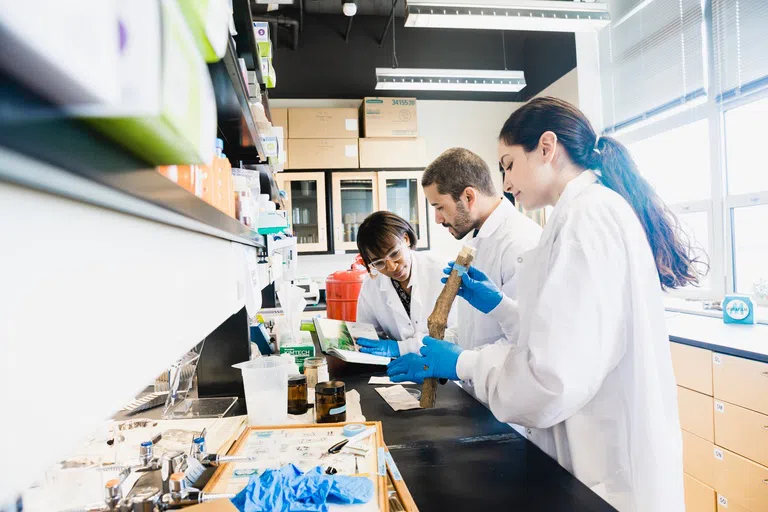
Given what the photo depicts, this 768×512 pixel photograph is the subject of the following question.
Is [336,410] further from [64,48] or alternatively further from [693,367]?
[693,367]

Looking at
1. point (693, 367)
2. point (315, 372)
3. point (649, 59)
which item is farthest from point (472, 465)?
point (649, 59)

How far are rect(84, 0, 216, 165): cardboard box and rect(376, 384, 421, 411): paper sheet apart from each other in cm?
128

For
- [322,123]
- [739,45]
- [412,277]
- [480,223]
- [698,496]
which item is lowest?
[698,496]

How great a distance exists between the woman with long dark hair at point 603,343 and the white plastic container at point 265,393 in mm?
559

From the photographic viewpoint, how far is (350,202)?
4.86 m

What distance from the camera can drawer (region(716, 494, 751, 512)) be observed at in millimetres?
2031

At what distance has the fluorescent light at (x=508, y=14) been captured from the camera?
106 inches

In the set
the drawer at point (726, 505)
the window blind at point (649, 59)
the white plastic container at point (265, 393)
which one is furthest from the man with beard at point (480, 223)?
the window blind at point (649, 59)

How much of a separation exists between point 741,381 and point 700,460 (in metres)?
0.50

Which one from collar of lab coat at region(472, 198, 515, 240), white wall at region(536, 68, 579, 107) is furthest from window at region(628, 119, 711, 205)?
collar of lab coat at region(472, 198, 515, 240)

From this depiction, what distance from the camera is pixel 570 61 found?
4277 mm

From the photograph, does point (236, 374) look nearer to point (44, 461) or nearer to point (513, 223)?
point (513, 223)

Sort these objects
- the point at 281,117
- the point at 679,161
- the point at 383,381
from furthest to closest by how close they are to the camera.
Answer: the point at 281,117, the point at 679,161, the point at 383,381

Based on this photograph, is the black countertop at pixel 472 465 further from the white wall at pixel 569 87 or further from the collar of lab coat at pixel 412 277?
the white wall at pixel 569 87
